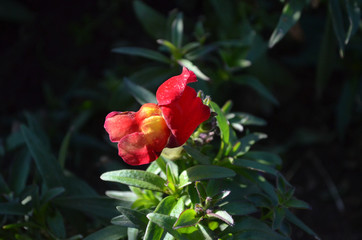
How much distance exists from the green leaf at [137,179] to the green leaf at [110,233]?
171 millimetres

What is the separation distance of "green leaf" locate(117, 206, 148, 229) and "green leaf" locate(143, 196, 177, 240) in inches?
1.8

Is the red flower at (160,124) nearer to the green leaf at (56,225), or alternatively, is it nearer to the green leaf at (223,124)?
the green leaf at (223,124)

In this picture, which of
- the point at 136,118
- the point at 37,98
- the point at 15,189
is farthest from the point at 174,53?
the point at 37,98

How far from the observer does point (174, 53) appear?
1.51 meters

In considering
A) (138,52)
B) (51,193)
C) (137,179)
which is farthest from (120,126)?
(138,52)

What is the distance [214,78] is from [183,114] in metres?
0.82

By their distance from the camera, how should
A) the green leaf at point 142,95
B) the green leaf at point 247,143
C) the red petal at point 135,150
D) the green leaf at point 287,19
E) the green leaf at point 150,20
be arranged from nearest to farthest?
the red petal at point 135,150
the green leaf at point 247,143
the green leaf at point 142,95
the green leaf at point 287,19
the green leaf at point 150,20

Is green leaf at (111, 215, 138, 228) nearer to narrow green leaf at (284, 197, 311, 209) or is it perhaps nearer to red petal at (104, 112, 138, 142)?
red petal at (104, 112, 138, 142)

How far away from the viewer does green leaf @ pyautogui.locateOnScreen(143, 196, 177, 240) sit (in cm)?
99

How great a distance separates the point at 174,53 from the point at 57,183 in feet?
1.95

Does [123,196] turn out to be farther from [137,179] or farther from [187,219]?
[187,219]

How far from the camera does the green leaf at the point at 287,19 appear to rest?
1412 millimetres

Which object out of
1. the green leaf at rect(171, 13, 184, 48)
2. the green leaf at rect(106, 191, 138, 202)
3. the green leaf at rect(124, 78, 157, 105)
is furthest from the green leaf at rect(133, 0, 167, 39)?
the green leaf at rect(106, 191, 138, 202)

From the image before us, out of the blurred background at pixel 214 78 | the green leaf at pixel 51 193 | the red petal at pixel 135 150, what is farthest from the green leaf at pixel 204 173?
the blurred background at pixel 214 78
